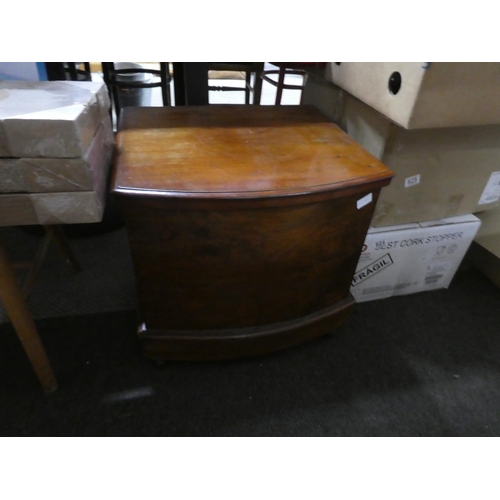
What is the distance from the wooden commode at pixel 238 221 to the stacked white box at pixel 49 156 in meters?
0.07

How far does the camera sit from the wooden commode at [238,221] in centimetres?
76

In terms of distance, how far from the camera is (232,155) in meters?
0.87

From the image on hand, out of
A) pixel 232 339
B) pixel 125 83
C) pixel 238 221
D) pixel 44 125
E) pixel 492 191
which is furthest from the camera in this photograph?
pixel 125 83

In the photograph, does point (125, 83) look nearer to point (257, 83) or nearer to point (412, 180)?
point (257, 83)

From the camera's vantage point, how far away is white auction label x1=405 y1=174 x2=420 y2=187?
1.10 m

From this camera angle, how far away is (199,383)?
1076 millimetres

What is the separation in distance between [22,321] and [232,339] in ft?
1.79

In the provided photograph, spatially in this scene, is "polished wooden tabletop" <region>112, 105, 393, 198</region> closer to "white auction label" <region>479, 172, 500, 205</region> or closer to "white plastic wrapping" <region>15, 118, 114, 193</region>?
"white plastic wrapping" <region>15, 118, 114, 193</region>

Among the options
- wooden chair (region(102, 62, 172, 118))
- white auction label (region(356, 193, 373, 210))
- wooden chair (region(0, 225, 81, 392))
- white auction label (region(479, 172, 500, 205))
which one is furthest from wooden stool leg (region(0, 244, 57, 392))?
white auction label (region(479, 172, 500, 205))

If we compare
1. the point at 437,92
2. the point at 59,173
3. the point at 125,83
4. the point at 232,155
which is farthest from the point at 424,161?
the point at 125,83

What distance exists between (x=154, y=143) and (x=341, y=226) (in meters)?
0.52

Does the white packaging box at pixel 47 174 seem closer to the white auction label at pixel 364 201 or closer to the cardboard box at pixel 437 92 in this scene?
the white auction label at pixel 364 201

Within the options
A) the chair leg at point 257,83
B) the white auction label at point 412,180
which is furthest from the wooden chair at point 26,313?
the chair leg at point 257,83

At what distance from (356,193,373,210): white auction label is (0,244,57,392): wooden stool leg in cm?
84
